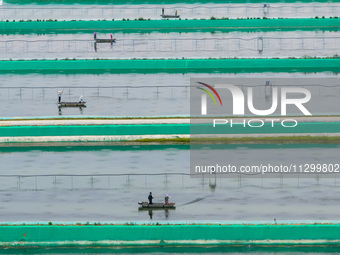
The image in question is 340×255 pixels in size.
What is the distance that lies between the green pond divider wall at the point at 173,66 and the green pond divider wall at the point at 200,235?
3582cm

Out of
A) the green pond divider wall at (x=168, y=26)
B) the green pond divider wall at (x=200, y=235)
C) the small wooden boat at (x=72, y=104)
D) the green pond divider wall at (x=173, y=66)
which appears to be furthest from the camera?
the green pond divider wall at (x=168, y=26)

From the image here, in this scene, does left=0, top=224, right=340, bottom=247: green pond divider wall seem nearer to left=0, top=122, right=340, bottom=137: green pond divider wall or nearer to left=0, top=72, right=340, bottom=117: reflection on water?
left=0, top=122, right=340, bottom=137: green pond divider wall

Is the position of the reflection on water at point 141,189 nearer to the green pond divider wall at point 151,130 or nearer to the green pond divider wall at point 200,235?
the green pond divider wall at point 151,130

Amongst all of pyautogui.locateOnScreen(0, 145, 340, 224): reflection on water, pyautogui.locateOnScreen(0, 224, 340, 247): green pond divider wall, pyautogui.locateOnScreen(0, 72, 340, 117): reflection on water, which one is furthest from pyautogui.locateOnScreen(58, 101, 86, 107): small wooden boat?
pyautogui.locateOnScreen(0, 224, 340, 247): green pond divider wall

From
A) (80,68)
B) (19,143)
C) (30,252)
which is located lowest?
(30,252)

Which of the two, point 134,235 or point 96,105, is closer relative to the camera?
point 134,235

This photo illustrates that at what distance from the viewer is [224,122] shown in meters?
61.0

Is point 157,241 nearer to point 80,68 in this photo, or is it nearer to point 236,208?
point 236,208

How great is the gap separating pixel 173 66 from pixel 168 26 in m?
13.3

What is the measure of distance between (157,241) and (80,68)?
128 feet

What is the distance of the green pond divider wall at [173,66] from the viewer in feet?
258

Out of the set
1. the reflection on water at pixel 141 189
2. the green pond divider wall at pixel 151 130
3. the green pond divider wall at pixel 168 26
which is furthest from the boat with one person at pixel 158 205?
the green pond divider wall at pixel 168 26

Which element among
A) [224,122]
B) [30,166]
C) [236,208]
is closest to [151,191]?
[236,208]

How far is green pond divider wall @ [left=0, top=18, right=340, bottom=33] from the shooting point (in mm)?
90750
